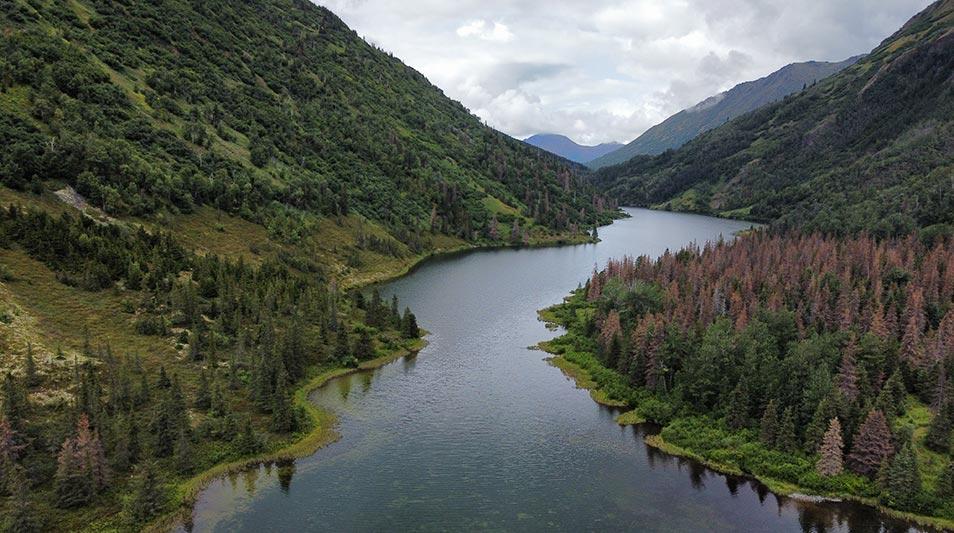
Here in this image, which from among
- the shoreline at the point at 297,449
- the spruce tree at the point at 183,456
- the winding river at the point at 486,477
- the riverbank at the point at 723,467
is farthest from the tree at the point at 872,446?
the spruce tree at the point at 183,456

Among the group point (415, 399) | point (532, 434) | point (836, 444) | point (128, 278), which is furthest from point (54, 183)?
point (836, 444)

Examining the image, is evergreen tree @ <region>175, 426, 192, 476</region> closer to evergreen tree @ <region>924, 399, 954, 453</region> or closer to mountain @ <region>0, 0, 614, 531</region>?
mountain @ <region>0, 0, 614, 531</region>

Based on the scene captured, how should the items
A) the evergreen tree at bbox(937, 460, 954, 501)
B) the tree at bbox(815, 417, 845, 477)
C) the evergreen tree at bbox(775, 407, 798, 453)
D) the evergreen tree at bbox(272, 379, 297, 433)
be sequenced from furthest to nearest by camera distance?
the evergreen tree at bbox(272, 379, 297, 433) < the evergreen tree at bbox(775, 407, 798, 453) < the tree at bbox(815, 417, 845, 477) < the evergreen tree at bbox(937, 460, 954, 501)

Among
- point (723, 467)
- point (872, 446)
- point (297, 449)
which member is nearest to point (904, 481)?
point (872, 446)

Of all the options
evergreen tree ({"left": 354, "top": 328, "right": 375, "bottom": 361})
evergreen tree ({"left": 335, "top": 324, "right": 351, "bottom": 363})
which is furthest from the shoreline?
evergreen tree ({"left": 335, "top": 324, "right": 351, "bottom": 363})

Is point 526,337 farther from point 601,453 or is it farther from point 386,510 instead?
point 386,510

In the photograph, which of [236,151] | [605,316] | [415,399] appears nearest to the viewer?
[415,399]
